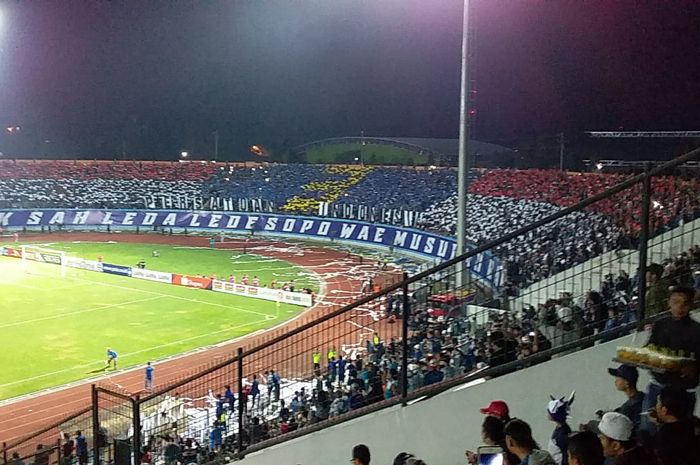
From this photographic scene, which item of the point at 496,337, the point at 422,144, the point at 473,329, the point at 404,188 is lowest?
the point at 473,329

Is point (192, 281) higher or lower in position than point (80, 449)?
lower

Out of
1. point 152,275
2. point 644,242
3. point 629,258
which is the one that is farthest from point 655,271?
point 152,275

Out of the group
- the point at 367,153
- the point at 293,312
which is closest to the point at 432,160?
the point at 367,153

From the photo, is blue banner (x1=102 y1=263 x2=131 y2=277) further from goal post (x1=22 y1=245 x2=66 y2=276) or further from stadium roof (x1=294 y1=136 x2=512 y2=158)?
stadium roof (x1=294 y1=136 x2=512 y2=158)

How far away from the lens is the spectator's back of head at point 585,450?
3.47m

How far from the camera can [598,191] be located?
33.9 meters

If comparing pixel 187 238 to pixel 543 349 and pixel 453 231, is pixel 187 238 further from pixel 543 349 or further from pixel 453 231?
pixel 543 349

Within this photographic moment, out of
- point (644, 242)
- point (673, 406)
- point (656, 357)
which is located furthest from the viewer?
point (644, 242)

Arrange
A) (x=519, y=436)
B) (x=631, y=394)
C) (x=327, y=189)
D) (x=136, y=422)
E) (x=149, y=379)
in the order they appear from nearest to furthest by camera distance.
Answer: (x=519, y=436) → (x=631, y=394) → (x=136, y=422) → (x=149, y=379) → (x=327, y=189)

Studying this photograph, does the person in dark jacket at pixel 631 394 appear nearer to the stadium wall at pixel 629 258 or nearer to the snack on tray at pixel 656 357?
the snack on tray at pixel 656 357

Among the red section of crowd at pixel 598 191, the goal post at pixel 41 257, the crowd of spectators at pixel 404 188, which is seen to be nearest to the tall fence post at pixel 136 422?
the red section of crowd at pixel 598 191

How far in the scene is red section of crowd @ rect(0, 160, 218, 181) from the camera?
73.6 metres

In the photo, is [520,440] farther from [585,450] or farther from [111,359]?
[111,359]

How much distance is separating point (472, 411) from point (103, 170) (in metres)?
76.0
